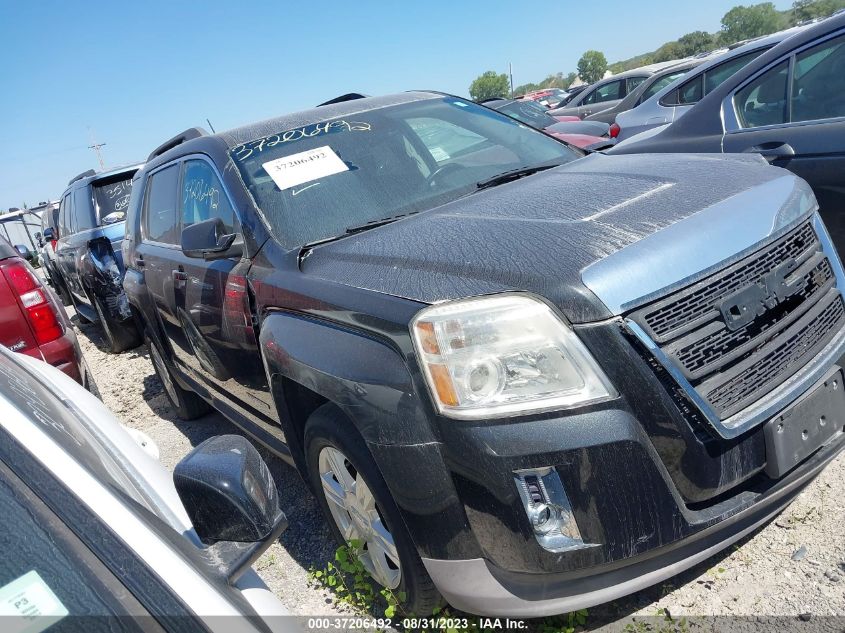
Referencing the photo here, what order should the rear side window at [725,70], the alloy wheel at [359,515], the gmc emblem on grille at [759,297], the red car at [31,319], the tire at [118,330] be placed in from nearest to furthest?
the gmc emblem on grille at [759,297] < the alloy wheel at [359,515] < the red car at [31,319] < the rear side window at [725,70] < the tire at [118,330]

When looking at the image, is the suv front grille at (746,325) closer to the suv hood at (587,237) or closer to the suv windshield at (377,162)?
the suv hood at (587,237)

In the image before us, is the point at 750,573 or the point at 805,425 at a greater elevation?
the point at 805,425

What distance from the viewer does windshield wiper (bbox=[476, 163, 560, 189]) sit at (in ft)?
9.31

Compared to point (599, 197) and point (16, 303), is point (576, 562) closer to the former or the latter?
point (599, 197)

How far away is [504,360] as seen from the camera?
67.8 inches


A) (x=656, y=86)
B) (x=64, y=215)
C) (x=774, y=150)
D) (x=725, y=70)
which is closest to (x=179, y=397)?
(x=774, y=150)

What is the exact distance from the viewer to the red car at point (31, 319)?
368cm

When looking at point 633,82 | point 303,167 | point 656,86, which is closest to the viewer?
point 303,167

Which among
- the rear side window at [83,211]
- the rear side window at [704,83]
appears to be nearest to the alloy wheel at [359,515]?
the rear side window at [704,83]

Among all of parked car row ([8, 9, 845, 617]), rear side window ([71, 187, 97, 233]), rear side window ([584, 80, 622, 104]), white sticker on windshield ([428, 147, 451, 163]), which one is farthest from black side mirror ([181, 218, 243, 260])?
Result: rear side window ([584, 80, 622, 104])

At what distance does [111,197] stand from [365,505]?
22.5 feet

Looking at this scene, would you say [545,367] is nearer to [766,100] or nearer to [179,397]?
[766,100]

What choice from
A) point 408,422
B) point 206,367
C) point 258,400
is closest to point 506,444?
point 408,422

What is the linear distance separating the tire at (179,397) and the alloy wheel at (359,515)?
8.59 ft
